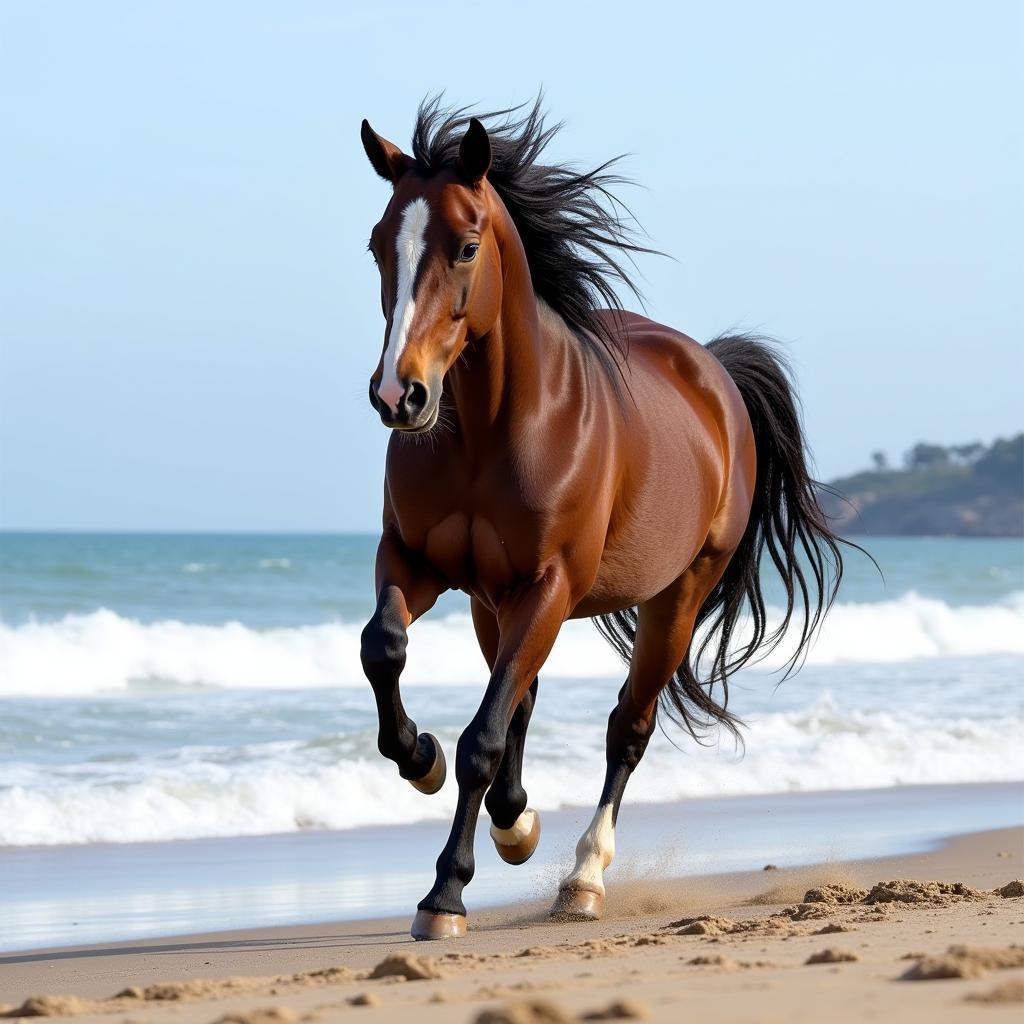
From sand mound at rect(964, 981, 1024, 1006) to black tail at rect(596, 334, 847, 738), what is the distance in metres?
3.77

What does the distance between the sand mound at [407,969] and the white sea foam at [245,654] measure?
1197 centimetres

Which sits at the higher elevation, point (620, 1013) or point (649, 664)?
point (649, 664)

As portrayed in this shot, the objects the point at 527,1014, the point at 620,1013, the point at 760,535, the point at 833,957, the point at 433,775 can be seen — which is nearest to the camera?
the point at 527,1014

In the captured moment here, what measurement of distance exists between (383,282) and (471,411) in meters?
0.48

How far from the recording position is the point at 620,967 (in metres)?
3.42

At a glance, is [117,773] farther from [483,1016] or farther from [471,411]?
[483,1016]

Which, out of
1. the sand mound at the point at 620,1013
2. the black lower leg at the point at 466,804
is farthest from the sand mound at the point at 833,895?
the sand mound at the point at 620,1013

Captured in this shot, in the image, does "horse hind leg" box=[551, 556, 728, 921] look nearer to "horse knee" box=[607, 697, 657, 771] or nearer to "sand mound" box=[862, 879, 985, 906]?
"horse knee" box=[607, 697, 657, 771]

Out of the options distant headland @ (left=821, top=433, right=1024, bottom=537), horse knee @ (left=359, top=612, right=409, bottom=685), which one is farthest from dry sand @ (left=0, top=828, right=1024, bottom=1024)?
distant headland @ (left=821, top=433, right=1024, bottom=537)

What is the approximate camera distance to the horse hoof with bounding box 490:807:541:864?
16.5 feet

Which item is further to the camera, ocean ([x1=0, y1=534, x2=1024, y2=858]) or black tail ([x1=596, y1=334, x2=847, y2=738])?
ocean ([x1=0, y1=534, x2=1024, y2=858])

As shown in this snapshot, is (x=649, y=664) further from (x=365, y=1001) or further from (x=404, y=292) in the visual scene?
(x=365, y=1001)

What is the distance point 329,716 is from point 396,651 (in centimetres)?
720

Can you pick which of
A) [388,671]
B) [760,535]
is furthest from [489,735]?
[760,535]
